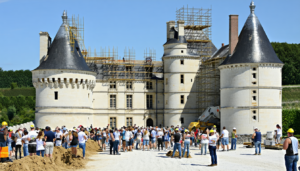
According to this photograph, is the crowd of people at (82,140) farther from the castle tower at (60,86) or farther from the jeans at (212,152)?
the castle tower at (60,86)

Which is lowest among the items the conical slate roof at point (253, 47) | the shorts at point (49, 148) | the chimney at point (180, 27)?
the shorts at point (49, 148)

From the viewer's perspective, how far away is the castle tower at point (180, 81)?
47.7m

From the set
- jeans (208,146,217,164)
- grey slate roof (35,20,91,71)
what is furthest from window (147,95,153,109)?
jeans (208,146,217,164)

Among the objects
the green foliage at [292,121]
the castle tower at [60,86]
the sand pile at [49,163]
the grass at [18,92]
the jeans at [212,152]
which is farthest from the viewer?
the grass at [18,92]

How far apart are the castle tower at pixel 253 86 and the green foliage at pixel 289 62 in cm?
3094

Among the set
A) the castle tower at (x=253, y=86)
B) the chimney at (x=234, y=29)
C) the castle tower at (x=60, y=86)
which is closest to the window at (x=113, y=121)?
the castle tower at (x=60, y=86)

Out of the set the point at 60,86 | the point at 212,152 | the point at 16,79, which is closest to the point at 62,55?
the point at 60,86

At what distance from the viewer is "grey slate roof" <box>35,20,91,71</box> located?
4044 cm

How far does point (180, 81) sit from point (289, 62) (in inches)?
1039

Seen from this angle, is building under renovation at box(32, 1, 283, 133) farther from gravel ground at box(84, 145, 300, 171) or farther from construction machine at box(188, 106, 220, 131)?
gravel ground at box(84, 145, 300, 171)

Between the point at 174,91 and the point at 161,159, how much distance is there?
88.9 feet

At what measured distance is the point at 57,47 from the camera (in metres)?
40.9

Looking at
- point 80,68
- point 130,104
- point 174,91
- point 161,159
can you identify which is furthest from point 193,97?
point 161,159

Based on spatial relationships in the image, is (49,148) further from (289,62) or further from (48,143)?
(289,62)
